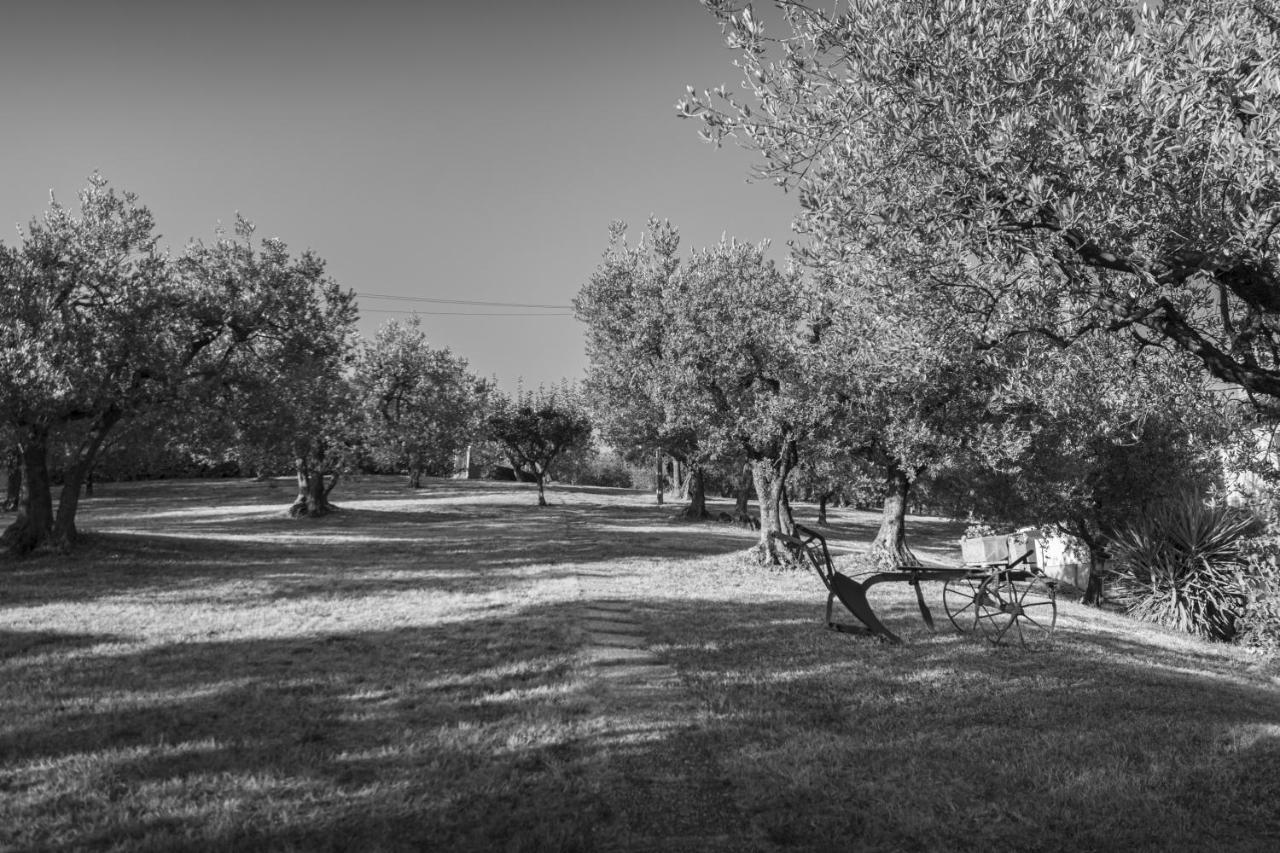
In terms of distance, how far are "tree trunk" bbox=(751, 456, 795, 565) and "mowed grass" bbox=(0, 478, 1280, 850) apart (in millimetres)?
8187

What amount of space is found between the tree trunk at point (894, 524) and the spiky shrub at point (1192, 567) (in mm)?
7078

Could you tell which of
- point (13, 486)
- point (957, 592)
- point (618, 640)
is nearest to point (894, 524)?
point (957, 592)

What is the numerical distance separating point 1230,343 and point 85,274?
24.9 meters

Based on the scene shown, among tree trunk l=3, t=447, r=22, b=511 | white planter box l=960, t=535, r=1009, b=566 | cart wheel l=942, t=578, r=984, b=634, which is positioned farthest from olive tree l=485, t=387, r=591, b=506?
cart wheel l=942, t=578, r=984, b=634

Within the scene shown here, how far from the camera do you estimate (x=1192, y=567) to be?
1961 centimetres

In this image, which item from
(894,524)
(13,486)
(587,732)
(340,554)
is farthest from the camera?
(13,486)

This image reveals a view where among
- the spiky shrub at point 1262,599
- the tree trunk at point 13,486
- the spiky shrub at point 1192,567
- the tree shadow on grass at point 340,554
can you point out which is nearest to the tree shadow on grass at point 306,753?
the tree shadow on grass at point 340,554

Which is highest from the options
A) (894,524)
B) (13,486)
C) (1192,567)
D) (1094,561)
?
(13,486)

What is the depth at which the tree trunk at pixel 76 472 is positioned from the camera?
21953 mm

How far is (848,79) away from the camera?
27.5 ft

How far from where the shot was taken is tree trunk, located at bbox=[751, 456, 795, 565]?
80.6 feet

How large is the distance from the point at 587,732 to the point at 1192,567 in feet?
61.4

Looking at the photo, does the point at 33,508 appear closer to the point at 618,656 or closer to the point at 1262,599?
the point at 618,656

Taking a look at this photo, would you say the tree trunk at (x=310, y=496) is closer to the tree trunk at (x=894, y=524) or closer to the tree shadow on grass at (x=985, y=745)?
the tree trunk at (x=894, y=524)
